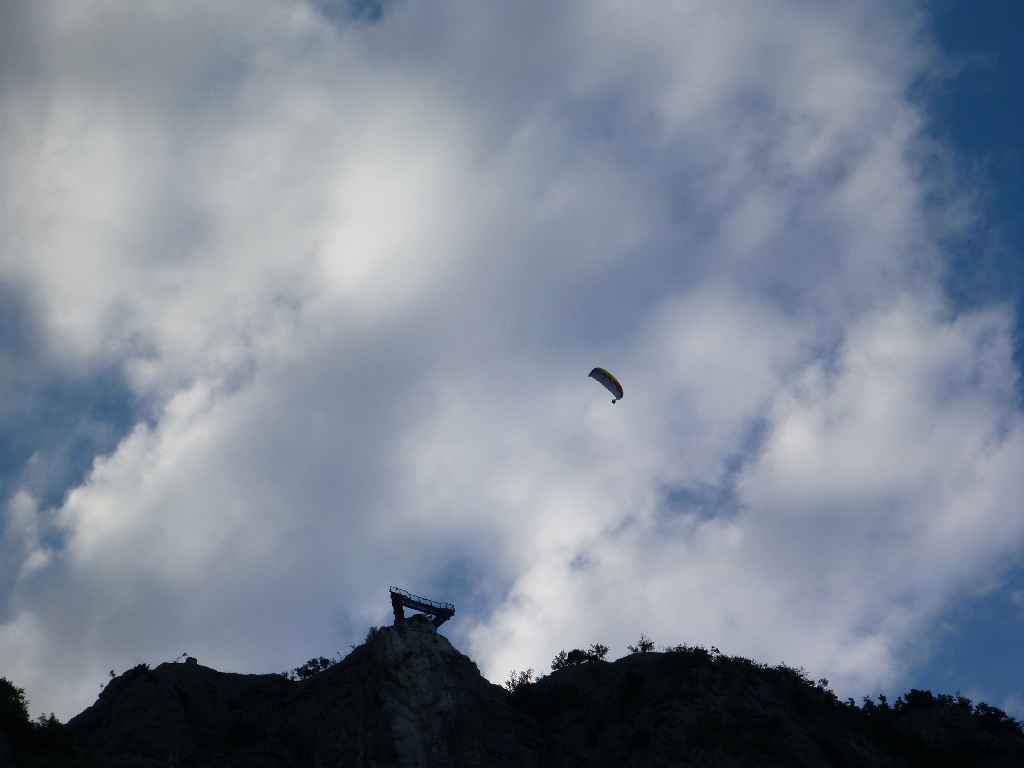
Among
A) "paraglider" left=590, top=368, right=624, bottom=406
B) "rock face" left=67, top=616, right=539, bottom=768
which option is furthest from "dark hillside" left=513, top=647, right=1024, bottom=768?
"paraglider" left=590, top=368, right=624, bottom=406

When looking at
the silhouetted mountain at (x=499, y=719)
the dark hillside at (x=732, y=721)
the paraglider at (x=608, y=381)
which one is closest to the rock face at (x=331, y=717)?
the silhouetted mountain at (x=499, y=719)

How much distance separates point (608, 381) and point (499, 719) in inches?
1389

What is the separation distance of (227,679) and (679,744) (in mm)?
38052

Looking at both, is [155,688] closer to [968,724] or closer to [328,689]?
[328,689]

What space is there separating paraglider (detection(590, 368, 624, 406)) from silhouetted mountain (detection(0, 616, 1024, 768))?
25.7 metres

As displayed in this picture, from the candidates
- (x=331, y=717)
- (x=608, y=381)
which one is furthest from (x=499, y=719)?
(x=608, y=381)

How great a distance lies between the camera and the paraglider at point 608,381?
81750 millimetres

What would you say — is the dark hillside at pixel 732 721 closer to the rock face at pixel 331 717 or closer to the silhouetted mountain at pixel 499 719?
the silhouetted mountain at pixel 499 719

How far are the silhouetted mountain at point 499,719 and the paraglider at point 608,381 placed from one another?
25.7 metres

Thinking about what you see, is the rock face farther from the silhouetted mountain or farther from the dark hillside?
the dark hillside

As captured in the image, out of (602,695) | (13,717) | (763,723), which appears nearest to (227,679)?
(13,717)

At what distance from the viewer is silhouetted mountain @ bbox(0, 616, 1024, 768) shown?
5684 cm

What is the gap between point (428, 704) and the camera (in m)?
60.3

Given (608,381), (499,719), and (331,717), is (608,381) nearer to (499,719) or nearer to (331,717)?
(499,719)
